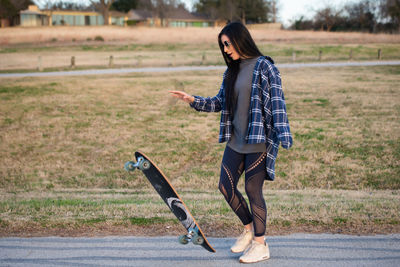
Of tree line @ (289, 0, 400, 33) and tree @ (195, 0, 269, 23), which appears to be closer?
tree line @ (289, 0, 400, 33)

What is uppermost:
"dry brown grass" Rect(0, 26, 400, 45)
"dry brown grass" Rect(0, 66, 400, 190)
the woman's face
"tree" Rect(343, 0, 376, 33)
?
"tree" Rect(343, 0, 376, 33)

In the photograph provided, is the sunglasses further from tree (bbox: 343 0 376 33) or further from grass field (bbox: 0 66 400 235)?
tree (bbox: 343 0 376 33)

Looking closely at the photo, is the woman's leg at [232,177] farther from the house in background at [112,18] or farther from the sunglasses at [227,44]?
the house in background at [112,18]

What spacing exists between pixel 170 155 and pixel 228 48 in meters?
8.69

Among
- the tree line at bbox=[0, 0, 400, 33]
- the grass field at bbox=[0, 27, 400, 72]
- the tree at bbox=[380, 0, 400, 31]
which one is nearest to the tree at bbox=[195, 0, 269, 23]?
the tree line at bbox=[0, 0, 400, 33]

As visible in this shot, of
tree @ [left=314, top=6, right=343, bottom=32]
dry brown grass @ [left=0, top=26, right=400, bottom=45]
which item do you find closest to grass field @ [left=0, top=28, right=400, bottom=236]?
dry brown grass @ [left=0, top=26, right=400, bottom=45]

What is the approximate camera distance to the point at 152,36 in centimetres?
4925

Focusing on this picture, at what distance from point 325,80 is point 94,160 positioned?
1340 centimetres

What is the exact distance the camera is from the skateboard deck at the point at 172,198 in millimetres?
3623

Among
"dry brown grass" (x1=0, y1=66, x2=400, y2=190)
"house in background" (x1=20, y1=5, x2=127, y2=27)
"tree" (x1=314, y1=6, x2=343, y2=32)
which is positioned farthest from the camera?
"house in background" (x1=20, y1=5, x2=127, y2=27)

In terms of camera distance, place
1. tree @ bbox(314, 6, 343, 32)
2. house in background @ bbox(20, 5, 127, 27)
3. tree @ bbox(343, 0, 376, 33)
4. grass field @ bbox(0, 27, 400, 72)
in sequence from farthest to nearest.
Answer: house in background @ bbox(20, 5, 127, 27) < tree @ bbox(314, 6, 343, 32) < tree @ bbox(343, 0, 376, 33) < grass field @ bbox(0, 27, 400, 72)

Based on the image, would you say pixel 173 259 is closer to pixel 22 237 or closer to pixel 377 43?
pixel 22 237

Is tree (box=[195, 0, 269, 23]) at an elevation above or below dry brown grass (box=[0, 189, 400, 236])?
above

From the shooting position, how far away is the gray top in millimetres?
3695
